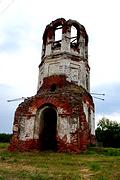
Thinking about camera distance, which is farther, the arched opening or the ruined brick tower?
the arched opening

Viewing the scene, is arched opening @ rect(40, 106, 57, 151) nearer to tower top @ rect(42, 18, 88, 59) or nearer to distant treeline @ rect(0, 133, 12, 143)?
tower top @ rect(42, 18, 88, 59)

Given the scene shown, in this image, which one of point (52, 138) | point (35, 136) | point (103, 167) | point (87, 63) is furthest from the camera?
point (87, 63)

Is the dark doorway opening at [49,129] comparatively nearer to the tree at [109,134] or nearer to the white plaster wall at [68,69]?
the white plaster wall at [68,69]

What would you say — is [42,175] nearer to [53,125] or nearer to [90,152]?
[90,152]

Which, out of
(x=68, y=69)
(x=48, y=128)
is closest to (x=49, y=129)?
(x=48, y=128)

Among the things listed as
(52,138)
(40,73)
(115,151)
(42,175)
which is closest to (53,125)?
(52,138)

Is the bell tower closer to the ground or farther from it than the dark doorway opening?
farther from it

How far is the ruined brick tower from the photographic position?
1786 centimetres

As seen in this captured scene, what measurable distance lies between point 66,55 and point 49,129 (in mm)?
5639

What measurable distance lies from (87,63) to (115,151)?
786cm

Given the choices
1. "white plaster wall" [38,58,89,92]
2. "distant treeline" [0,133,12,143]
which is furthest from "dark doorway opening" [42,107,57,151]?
"distant treeline" [0,133,12,143]

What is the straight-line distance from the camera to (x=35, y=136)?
18.8 meters

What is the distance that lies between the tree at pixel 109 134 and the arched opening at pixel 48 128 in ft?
39.5

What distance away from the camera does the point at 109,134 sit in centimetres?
3325
